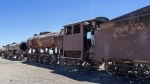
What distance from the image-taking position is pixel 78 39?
14.1m

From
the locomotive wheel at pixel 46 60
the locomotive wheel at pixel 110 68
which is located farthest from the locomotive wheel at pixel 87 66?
the locomotive wheel at pixel 46 60

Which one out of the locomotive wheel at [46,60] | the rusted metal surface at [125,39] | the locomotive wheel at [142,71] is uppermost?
the rusted metal surface at [125,39]

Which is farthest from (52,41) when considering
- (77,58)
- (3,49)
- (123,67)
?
(3,49)

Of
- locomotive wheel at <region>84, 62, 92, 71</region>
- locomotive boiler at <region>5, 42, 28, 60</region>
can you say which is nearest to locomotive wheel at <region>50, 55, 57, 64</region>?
locomotive wheel at <region>84, 62, 92, 71</region>

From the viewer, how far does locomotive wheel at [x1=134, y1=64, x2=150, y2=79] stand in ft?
32.3

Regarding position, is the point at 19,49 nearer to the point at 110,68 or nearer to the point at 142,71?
the point at 110,68

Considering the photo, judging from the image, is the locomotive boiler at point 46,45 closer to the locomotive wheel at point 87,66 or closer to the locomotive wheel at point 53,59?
the locomotive wheel at point 53,59

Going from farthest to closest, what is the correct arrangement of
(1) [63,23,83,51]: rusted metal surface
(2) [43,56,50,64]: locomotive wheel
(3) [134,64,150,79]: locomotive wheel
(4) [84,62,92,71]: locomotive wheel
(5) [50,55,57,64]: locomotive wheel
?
(2) [43,56,50,64]: locomotive wheel → (5) [50,55,57,64]: locomotive wheel → (4) [84,62,92,71]: locomotive wheel → (1) [63,23,83,51]: rusted metal surface → (3) [134,64,150,79]: locomotive wheel

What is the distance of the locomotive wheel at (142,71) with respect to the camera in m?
9.84

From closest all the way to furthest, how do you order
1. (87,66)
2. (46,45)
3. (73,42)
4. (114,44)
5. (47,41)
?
(114,44)
(87,66)
(73,42)
(47,41)
(46,45)

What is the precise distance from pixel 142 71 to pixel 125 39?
5.61ft

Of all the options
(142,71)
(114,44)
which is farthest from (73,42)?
(142,71)

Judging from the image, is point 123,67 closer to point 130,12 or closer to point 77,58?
point 130,12

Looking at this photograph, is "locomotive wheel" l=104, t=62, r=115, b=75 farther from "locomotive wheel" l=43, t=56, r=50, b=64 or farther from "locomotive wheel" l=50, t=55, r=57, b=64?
"locomotive wheel" l=43, t=56, r=50, b=64
